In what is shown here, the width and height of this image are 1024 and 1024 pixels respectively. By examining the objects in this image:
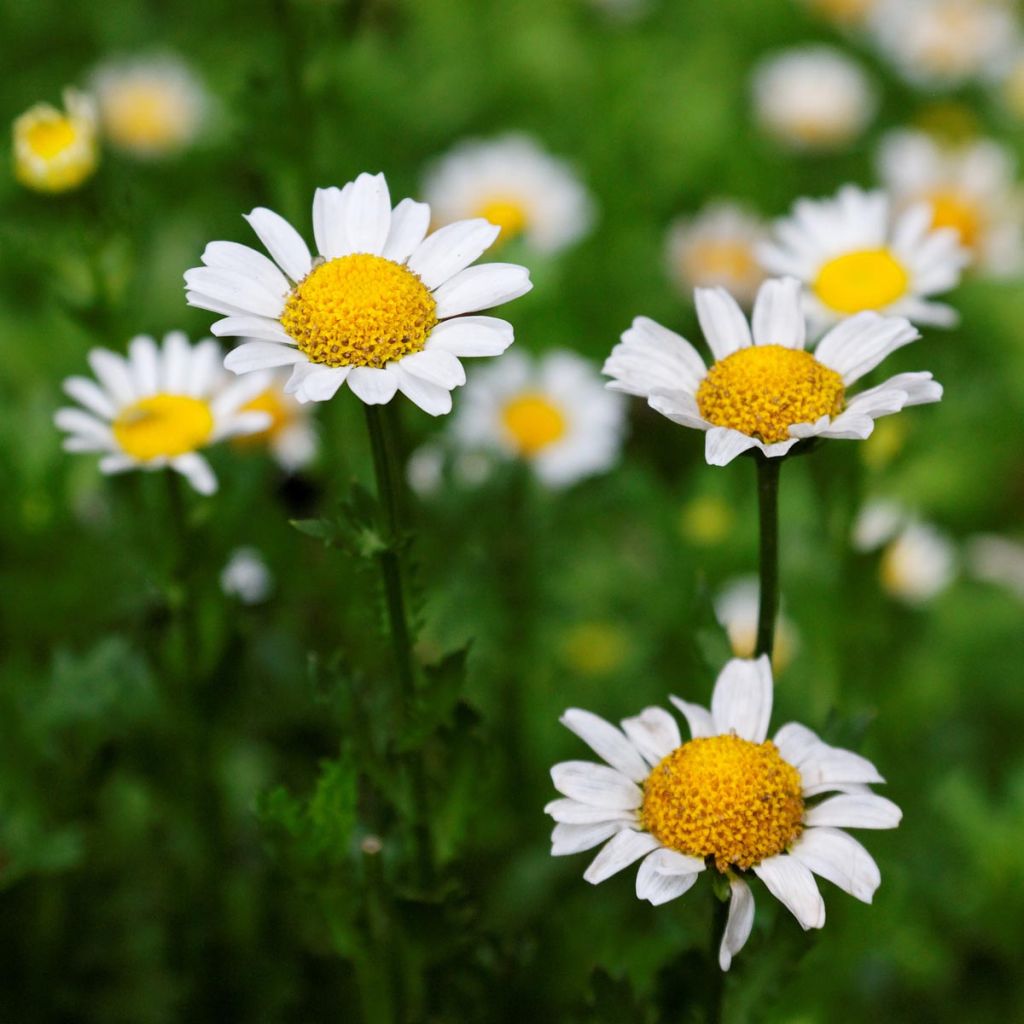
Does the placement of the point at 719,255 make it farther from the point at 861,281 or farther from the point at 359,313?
the point at 359,313

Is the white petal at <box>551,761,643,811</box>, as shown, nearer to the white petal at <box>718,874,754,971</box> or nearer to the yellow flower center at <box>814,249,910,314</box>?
the white petal at <box>718,874,754,971</box>

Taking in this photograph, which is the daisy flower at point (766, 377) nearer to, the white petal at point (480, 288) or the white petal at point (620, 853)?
the white petal at point (480, 288)

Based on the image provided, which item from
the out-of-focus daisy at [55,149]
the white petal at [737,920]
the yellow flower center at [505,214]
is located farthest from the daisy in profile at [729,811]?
the yellow flower center at [505,214]

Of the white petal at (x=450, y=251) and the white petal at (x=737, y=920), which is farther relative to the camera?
the white petal at (x=450, y=251)

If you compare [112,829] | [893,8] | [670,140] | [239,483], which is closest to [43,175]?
[239,483]

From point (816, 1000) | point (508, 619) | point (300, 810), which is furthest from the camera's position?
point (508, 619)

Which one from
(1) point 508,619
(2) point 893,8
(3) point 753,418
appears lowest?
(1) point 508,619

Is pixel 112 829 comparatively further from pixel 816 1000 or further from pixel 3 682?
pixel 816 1000
